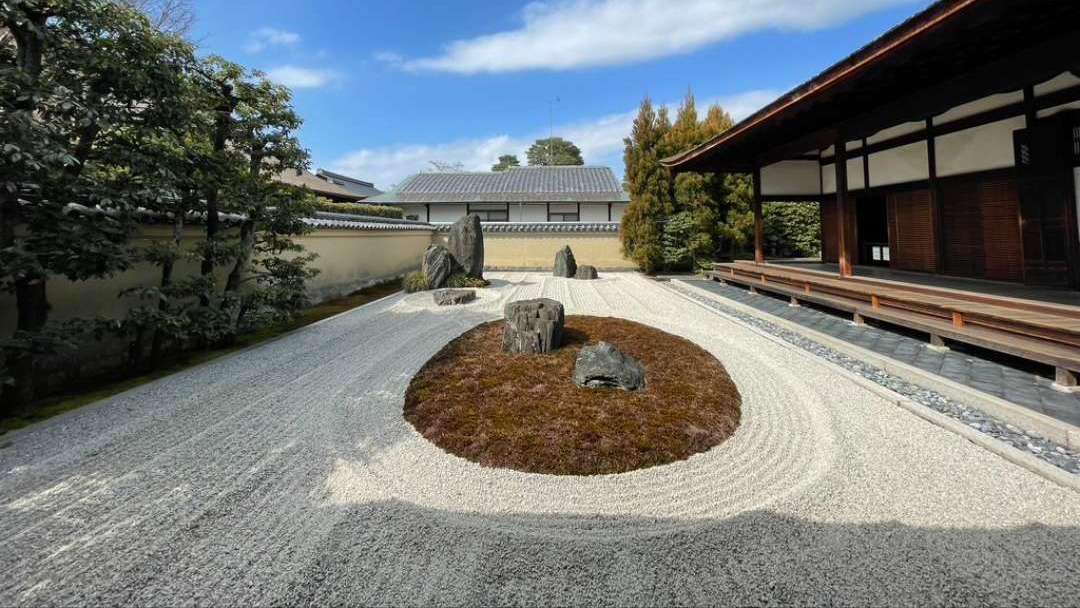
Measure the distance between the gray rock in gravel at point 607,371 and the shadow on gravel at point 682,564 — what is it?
1.91 metres

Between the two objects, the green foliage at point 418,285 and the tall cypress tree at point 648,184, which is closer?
the green foliage at point 418,285

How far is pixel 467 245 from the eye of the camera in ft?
39.2

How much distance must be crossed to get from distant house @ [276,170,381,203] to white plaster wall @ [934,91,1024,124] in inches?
765

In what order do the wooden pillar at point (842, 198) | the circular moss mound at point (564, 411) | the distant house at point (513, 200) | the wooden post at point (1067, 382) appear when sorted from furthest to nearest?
the distant house at point (513, 200), the wooden pillar at point (842, 198), the wooden post at point (1067, 382), the circular moss mound at point (564, 411)

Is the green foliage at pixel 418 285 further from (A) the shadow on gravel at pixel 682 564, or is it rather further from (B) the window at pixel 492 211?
(B) the window at pixel 492 211

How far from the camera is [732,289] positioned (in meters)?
10.8

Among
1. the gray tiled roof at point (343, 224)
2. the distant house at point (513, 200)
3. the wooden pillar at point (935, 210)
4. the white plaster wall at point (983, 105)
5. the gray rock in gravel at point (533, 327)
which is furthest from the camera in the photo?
the distant house at point (513, 200)

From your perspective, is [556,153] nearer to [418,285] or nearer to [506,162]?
[506,162]

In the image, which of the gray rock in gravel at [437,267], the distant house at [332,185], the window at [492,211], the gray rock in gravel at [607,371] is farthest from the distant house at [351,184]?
the gray rock in gravel at [607,371]

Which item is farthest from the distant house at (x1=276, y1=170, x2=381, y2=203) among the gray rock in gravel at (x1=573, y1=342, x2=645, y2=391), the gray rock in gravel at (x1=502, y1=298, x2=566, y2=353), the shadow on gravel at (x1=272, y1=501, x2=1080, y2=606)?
the shadow on gravel at (x1=272, y1=501, x2=1080, y2=606)

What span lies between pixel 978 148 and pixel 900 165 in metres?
1.57

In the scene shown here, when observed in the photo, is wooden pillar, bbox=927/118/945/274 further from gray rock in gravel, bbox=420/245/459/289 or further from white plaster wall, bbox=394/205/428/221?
white plaster wall, bbox=394/205/428/221

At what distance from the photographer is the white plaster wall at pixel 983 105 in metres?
5.81

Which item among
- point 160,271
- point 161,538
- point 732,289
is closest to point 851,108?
point 732,289
